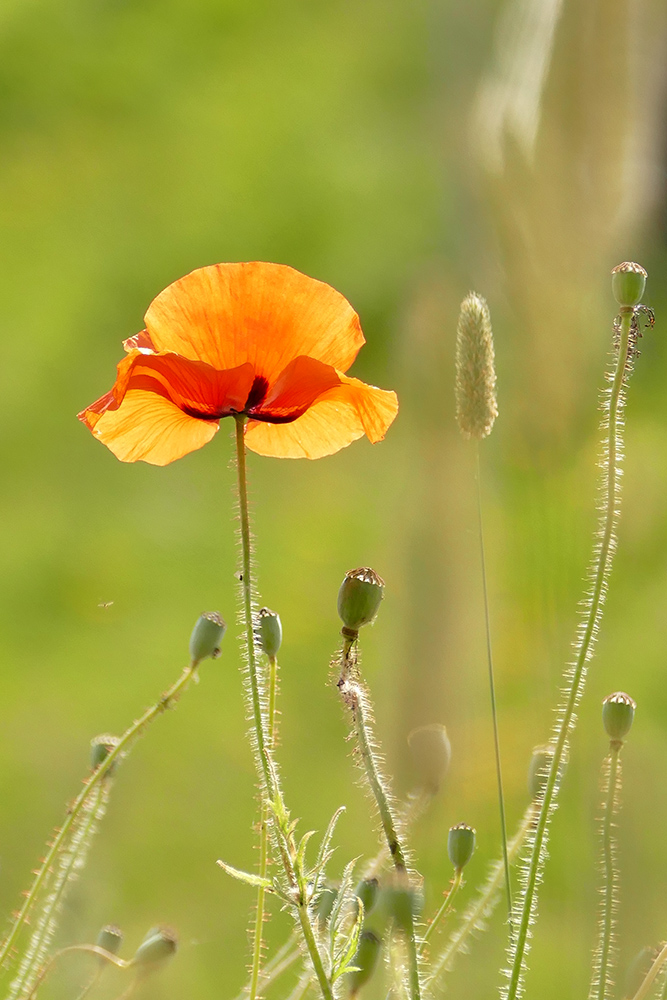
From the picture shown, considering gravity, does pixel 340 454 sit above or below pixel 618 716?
above

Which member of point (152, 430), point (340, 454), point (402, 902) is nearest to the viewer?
point (402, 902)

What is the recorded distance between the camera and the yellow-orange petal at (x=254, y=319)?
0.99ft

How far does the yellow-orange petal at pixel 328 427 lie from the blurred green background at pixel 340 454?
10cm

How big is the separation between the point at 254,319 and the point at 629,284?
10cm

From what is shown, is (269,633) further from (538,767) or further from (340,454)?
(340,454)

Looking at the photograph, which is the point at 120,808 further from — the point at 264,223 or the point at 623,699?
the point at 623,699

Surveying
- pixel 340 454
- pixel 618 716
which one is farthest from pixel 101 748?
pixel 340 454

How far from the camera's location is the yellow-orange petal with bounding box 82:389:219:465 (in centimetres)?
33

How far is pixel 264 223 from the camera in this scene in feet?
4.91

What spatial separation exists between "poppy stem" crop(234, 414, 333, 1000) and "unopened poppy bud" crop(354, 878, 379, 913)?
35mm

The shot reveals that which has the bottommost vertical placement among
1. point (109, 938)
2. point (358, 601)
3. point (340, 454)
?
point (109, 938)

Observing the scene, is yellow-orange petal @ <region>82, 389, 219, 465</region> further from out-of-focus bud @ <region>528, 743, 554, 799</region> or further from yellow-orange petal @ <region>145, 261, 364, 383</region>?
out-of-focus bud @ <region>528, 743, 554, 799</region>

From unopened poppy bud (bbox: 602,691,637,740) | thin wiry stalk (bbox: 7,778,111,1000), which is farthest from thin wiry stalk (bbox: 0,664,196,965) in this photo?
unopened poppy bud (bbox: 602,691,637,740)

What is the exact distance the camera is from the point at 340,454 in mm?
1430
